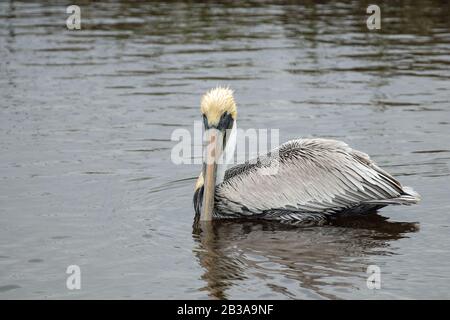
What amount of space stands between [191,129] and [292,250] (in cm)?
384

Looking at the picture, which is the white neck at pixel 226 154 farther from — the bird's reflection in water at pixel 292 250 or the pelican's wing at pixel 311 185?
the bird's reflection in water at pixel 292 250

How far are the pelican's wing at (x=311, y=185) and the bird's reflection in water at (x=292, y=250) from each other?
0.53 ft

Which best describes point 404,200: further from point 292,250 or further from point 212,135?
point 212,135

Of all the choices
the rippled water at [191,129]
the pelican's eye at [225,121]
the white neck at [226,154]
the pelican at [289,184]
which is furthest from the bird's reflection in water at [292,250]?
the pelican's eye at [225,121]

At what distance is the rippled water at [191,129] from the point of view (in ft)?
19.7

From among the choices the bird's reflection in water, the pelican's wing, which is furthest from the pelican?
the bird's reflection in water

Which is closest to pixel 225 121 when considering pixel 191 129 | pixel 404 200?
pixel 404 200

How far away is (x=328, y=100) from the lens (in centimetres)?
1122

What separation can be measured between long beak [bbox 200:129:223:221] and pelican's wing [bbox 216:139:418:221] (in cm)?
17

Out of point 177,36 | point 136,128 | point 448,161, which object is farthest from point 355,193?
point 177,36

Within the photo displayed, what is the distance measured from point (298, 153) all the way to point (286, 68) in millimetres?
5993

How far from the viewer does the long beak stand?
7.09 meters

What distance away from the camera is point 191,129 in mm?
10102
